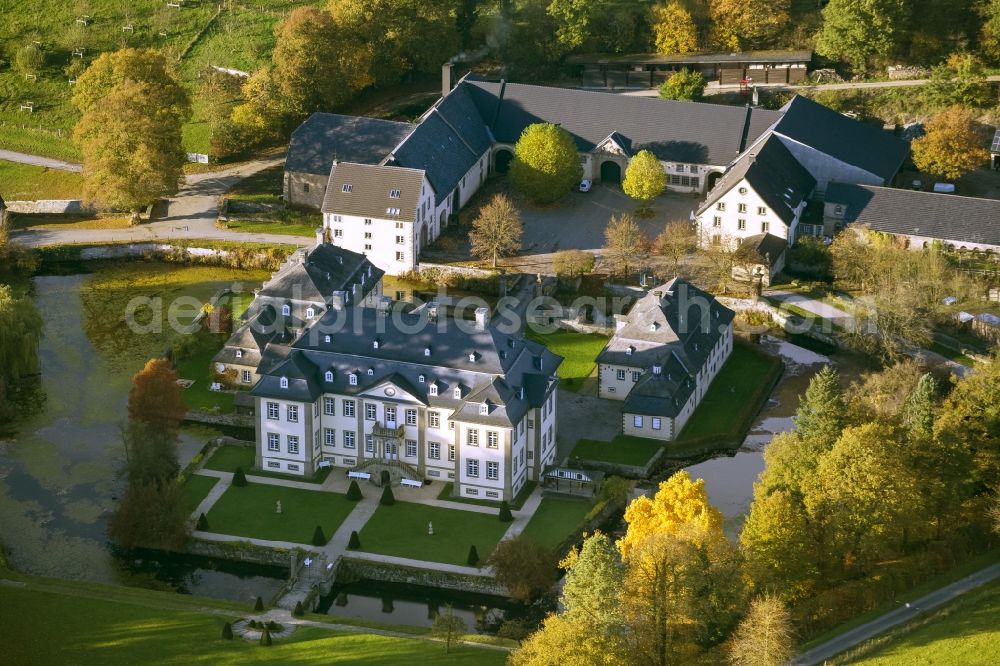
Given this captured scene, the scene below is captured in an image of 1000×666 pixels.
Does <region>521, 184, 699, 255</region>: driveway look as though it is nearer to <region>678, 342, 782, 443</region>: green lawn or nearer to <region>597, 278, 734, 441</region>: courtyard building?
<region>597, 278, 734, 441</region>: courtyard building

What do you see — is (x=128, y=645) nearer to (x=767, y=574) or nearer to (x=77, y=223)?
(x=767, y=574)

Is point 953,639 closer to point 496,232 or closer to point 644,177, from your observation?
point 496,232

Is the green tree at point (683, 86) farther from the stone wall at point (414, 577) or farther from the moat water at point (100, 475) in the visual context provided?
the stone wall at point (414, 577)

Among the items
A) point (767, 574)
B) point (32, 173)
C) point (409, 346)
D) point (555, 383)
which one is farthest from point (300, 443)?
point (32, 173)

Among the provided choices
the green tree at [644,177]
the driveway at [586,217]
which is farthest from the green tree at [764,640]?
the green tree at [644,177]

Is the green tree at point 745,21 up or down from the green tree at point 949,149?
up

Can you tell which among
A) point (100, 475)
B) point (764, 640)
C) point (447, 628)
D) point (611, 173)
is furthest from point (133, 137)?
point (764, 640)

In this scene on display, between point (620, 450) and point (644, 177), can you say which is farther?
point (644, 177)
